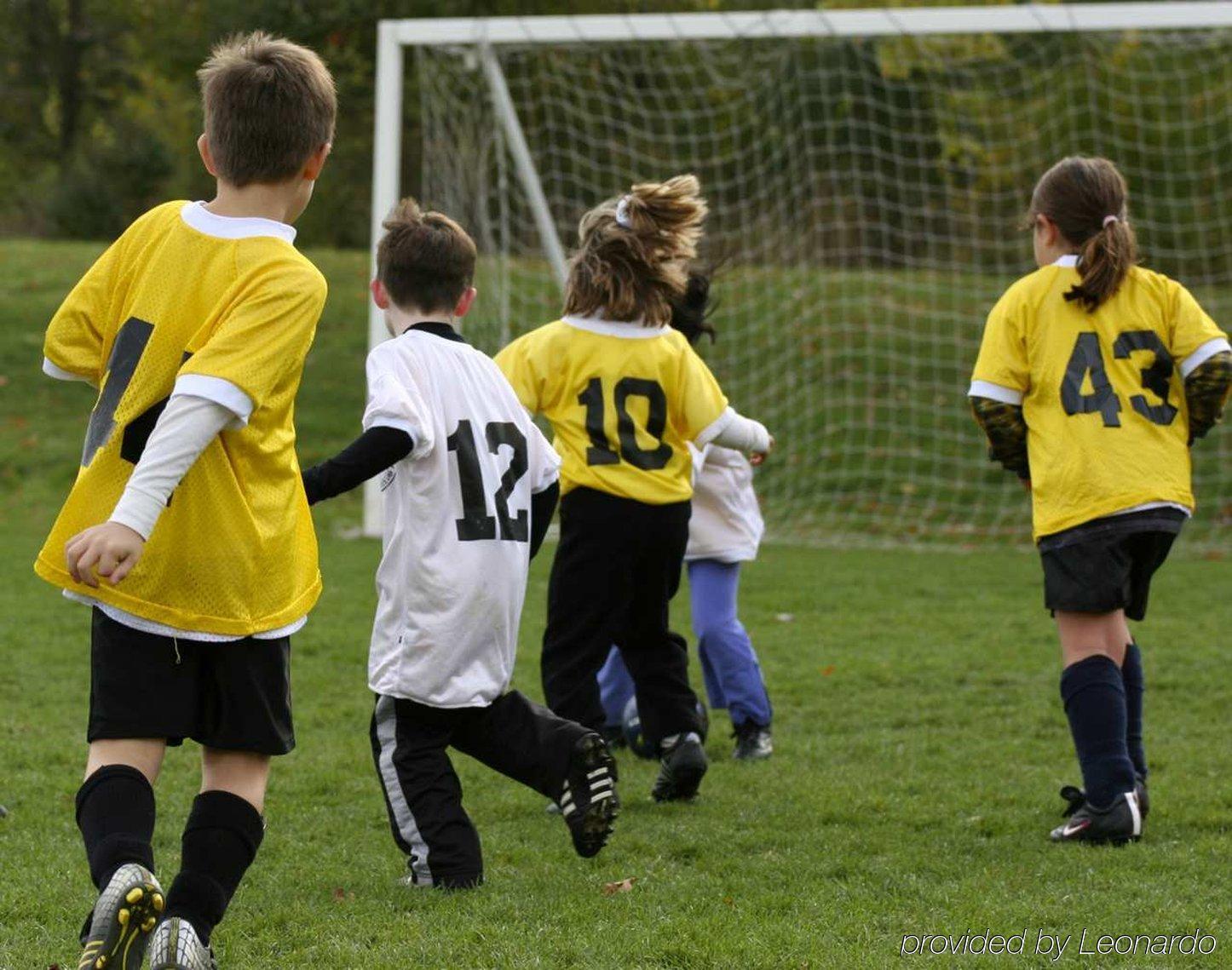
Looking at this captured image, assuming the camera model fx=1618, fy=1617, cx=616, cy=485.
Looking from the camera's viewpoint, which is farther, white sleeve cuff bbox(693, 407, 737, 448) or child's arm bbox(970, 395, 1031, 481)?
white sleeve cuff bbox(693, 407, 737, 448)

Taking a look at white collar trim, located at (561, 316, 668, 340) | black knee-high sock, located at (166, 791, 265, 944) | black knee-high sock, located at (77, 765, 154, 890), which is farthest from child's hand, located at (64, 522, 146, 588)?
white collar trim, located at (561, 316, 668, 340)

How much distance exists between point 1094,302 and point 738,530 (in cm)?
153

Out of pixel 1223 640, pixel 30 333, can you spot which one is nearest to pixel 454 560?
pixel 1223 640

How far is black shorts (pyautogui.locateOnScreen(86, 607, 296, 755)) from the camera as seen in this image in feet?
9.34

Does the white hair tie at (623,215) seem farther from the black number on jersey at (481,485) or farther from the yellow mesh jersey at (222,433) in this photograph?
the yellow mesh jersey at (222,433)

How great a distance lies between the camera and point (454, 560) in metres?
3.71

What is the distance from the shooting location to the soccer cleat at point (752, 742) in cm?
523

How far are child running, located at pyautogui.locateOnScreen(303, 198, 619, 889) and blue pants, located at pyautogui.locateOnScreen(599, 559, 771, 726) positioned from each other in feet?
4.62

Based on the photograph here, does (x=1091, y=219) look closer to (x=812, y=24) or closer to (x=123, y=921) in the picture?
(x=123, y=921)

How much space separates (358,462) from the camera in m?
3.48

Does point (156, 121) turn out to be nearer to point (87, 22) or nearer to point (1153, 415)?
point (87, 22)

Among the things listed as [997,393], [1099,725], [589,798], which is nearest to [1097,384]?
[997,393]

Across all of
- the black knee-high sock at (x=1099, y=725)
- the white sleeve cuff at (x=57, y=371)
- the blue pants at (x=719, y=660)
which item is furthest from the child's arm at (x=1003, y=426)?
the white sleeve cuff at (x=57, y=371)

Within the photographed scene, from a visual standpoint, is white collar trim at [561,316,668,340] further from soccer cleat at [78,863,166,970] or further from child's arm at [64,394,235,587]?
soccer cleat at [78,863,166,970]
